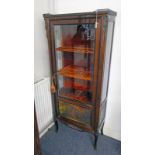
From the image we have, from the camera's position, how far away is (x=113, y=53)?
5.61 ft

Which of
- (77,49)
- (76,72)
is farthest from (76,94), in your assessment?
(77,49)

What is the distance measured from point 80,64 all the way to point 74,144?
100 cm

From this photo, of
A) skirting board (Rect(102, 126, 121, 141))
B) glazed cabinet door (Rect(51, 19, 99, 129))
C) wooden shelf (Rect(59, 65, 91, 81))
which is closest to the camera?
glazed cabinet door (Rect(51, 19, 99, 129))

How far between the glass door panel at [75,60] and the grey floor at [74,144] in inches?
23.3

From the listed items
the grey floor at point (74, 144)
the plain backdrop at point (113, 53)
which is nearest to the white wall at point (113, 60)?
the plain backdrop at point (113, 53)

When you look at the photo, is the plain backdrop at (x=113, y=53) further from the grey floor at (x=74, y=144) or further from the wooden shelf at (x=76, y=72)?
the wooden shelf at (x=76, y=72)

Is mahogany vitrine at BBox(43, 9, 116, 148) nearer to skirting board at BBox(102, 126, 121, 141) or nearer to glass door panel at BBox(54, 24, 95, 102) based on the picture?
glass door panel at BBox(54, 24, 95, 102)

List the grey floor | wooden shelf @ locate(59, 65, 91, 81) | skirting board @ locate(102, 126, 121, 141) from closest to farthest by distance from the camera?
wooden shelf @ locate(59, 65, 91, 81) < the grey floor < skirting board @ locate(102, 126, 121, 141)

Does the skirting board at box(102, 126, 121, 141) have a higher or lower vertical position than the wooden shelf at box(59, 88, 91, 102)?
lower

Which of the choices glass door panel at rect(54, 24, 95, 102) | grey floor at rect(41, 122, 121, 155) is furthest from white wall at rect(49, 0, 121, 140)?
glass door panel at rect(54, 24, 95, 102)

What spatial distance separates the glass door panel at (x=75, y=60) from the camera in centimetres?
160

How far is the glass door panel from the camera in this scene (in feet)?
5.25

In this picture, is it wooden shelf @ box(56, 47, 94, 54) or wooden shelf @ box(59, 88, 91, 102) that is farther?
wooden shelf @ box(59, 88, 91, 102)
